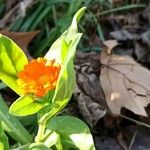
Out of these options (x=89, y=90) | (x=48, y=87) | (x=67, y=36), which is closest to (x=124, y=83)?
(x=89, y=90)

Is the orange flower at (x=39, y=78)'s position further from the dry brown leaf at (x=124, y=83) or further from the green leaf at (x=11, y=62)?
the dry brown leaf at (x=124, y=83)

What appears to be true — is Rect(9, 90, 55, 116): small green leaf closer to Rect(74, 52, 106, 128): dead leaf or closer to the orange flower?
the orange flower

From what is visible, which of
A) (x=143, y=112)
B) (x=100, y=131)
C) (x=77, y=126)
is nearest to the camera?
(x=77, y=126)

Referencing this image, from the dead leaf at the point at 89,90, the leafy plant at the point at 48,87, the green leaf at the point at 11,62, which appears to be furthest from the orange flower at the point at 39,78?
the dead leaf at the point at 89,90

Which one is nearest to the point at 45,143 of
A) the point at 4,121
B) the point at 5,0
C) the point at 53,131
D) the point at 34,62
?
the point at 53,131

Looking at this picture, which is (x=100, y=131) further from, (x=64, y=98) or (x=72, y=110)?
(x=64, y=98)

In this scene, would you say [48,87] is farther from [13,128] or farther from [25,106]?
[13,128]
